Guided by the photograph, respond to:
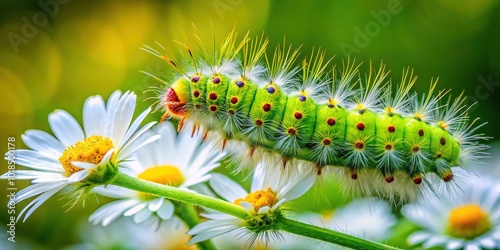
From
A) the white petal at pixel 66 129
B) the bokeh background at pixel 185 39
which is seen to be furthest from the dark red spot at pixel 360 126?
the bokeh background at pixel 185 39

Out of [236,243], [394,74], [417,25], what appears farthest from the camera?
[417,25]

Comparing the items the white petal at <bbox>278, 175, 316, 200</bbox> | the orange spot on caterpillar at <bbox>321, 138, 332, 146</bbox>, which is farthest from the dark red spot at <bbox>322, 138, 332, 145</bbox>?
the white petal at <bbox>278, 175, 316, 200</bbox>

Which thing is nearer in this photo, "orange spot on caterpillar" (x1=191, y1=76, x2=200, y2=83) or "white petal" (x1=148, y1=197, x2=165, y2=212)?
"white petal" (x1=148, y1=197, x2=165, y2=212)

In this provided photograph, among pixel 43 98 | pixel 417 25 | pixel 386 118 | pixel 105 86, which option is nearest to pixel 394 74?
pixel 417 25

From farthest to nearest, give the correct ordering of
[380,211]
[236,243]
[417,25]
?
[417,25] → [380,211] → [236,243]

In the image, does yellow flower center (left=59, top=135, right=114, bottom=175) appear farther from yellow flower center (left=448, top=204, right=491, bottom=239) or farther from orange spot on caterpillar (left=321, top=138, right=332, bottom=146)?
yellow flower center (left=448, top=204, right=491, bottom=239)

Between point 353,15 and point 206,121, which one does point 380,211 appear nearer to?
point 206,121
